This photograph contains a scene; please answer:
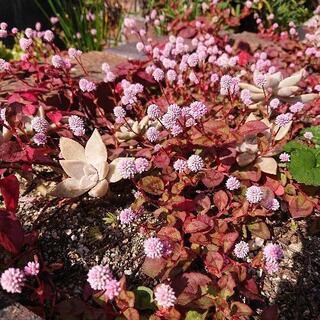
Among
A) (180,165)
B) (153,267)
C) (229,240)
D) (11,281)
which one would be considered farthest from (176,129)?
(11,281)

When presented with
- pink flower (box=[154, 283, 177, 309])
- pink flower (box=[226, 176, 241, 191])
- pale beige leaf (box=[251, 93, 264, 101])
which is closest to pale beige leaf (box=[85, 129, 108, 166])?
pink flower (box=[226, 176, 241, 191])

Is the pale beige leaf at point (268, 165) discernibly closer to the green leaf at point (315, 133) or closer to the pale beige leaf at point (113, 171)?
the green leaf at point (315, 133)

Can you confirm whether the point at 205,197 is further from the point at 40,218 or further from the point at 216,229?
the point at 40,218

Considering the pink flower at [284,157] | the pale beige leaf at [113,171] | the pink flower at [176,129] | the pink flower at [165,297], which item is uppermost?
the pink flower at [176,129]

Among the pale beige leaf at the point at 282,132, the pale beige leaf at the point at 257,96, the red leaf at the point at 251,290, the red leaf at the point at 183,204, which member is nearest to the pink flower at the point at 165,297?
the red leaf at the point at 251,290

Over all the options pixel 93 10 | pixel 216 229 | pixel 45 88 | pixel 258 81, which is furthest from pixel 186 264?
pixel 93 10

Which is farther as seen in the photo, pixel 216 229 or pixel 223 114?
pixel 223 114
